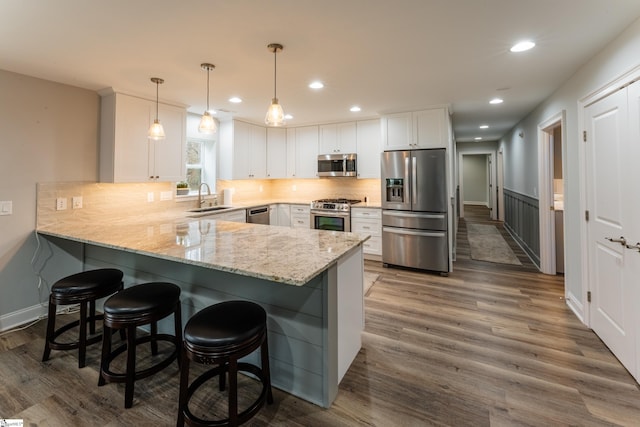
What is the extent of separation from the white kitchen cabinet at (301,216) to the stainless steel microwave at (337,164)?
2.36 ft

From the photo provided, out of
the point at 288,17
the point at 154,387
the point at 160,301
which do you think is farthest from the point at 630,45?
the point at 154,387

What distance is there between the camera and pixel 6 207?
2.71 m

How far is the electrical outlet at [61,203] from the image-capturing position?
10.0 ft

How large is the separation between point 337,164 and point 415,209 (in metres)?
1.67

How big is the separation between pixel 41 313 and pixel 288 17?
3.73m

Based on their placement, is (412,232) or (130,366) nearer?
(130,366)

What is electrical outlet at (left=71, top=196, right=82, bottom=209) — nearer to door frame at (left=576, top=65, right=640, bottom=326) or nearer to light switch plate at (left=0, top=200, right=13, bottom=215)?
light switch plate at (left=0, top=200, right=13, bottom=215)

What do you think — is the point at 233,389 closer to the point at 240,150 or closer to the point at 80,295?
the point at 80,295

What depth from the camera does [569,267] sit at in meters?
3.15

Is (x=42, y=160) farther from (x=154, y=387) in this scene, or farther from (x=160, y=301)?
(x=154, y=387)

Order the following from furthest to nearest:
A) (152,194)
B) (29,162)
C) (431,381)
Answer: (152,194) < (29,162) < (431,381)

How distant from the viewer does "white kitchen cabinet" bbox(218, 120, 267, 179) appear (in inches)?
192

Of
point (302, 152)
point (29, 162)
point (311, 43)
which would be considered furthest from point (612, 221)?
point (29, 162)

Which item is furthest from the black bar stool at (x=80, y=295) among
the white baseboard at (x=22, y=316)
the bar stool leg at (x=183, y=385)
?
the bar stool leg at (x=183, y=385)
